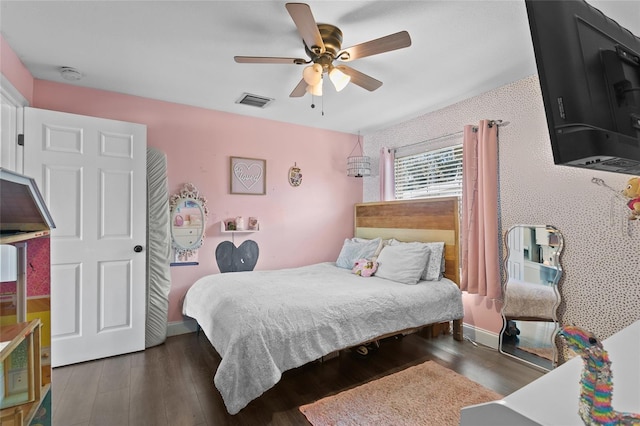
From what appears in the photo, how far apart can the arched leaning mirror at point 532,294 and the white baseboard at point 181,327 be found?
9.94 feet

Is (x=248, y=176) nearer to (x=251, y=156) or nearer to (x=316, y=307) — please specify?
(x=251, y=156)

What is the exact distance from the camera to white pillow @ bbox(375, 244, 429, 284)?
296cm

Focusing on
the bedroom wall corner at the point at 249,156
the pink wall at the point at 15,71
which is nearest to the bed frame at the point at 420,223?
the bedroom wall corner at the point at 249,156

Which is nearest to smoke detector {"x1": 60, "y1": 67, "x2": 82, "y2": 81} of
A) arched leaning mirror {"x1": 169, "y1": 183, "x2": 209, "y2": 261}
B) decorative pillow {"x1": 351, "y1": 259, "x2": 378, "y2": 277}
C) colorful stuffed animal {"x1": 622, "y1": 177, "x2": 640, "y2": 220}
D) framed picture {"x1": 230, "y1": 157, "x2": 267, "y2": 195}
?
arched leaning mirror {"x1": 169, "y1": 183, "x2": 209, "y2": 261}

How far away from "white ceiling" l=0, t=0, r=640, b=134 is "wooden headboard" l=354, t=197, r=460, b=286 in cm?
112

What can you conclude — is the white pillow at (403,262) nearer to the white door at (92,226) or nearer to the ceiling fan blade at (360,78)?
the ceiling fan blade at (360,78)

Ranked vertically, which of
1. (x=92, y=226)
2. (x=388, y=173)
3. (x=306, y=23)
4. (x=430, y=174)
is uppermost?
(x=306, y=23)

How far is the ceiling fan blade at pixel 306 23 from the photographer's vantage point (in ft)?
4.95

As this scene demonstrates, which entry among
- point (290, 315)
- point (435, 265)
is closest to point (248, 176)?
point (290, 315)

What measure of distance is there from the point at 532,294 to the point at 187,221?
3.32 metres

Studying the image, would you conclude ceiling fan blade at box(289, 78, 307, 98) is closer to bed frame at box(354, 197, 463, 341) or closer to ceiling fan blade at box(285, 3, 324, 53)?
ceiling fan blade at box(285, 3, 324, 53)

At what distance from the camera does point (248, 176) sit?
3.70 m

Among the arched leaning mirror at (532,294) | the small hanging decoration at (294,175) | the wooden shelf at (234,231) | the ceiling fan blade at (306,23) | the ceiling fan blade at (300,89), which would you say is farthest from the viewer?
the small hanging decoration at (294,175)

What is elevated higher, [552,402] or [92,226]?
[92,226]
